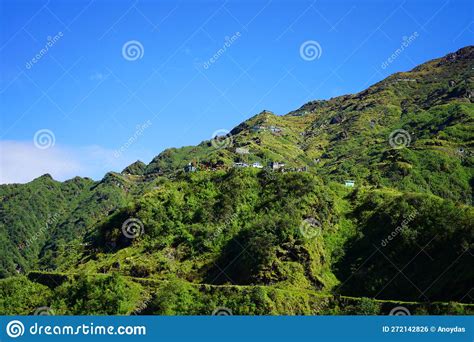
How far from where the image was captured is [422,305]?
3497 centimetres

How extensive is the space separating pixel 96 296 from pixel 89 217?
120625 millimetres

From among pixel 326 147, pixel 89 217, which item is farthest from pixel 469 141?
pixel 89 217

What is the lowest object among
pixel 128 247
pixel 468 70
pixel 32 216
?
pixel 128 247

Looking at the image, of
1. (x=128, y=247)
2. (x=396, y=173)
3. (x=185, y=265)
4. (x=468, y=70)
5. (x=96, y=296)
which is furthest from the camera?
(x=468, y=70)

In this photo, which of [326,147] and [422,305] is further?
[326,147]

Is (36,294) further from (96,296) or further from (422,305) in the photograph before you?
(422,305)

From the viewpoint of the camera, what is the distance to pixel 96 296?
41.0 meters

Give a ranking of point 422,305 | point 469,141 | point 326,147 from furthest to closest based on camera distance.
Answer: point 326,147, point 469,141, point 422,305

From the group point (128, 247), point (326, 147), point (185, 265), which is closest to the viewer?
point (185, 265)

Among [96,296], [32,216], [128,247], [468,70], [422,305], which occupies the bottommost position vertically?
[422,305]

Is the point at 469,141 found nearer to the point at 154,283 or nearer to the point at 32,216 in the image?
the point at 154,283

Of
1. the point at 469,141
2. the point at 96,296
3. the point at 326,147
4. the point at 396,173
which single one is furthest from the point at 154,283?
the point at 326,147

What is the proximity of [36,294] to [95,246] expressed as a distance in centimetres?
1370

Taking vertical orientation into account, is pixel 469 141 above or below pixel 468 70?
below
